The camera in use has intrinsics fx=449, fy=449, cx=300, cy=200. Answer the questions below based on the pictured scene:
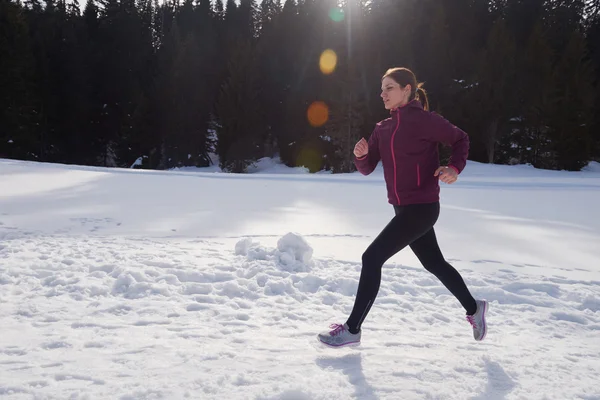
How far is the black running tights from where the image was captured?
8.75ft

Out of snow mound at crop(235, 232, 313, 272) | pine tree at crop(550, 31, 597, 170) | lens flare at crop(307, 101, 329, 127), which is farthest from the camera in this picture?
lens flare at crop(307, 101, 329, 127)

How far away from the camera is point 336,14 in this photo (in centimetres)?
2878

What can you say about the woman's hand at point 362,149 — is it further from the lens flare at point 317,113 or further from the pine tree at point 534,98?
the lens flare at point 317,113

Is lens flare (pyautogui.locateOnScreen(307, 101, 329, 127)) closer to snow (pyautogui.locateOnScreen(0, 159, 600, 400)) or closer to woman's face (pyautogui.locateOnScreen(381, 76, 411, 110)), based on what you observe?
snow (pyautogui.locateOnScreen(0, 159, 600, 400))

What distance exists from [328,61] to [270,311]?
2766 centimetres

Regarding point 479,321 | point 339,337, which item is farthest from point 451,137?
point 339,337

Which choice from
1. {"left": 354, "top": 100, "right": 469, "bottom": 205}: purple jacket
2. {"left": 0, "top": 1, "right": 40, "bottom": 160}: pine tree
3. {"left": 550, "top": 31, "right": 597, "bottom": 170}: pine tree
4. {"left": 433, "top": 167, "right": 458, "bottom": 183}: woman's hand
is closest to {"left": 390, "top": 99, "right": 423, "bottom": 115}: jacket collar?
{"left": 354, "top": 100, "right": 469, "bottom": 205}: purple jacket

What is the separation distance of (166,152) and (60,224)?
26938mm

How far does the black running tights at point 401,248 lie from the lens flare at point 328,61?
2659cm

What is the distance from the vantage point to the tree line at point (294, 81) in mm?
26031

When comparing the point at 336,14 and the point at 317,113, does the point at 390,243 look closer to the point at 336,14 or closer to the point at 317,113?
the point at 317,113

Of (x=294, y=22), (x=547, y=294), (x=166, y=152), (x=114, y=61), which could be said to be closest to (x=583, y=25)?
(x=294, y=22)

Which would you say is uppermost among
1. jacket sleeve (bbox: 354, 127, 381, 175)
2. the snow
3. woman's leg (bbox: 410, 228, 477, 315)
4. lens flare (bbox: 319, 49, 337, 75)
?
lens flare (bbox: 319, 49, 337, 75)

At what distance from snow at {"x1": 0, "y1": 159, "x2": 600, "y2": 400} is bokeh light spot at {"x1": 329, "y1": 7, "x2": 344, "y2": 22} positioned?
23.8 meters
